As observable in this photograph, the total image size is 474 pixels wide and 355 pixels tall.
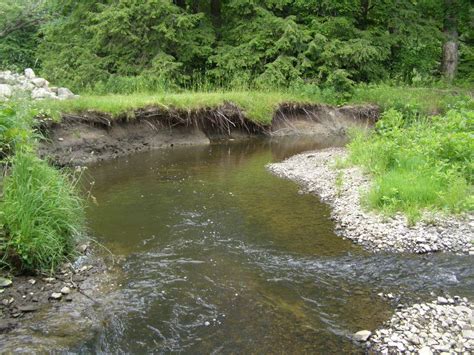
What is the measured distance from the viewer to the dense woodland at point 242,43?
744 inches

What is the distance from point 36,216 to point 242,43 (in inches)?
667

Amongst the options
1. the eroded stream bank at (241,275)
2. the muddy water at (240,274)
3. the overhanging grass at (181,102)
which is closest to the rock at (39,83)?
the overhanging grass at (181,102)

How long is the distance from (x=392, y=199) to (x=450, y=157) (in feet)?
7.49

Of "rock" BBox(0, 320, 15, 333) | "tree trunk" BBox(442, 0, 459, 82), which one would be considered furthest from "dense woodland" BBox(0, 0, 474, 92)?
"rock" BBox(0, 320, 15, 333)

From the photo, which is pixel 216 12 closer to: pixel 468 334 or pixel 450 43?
pixel 450 43

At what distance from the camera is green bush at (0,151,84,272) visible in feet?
19.1

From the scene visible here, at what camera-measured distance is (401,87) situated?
834 inches

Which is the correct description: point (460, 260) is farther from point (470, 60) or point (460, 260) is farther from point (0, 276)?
point (470, 60)

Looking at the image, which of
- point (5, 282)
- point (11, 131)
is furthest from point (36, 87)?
point (5, 282)

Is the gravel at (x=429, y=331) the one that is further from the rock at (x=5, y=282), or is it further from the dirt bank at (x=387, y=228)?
the rock at (x=5, y=282)

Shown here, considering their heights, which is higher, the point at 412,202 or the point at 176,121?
the point at 176,121

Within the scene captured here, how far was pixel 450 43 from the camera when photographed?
75.5 feet

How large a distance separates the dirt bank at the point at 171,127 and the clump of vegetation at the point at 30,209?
166 inches

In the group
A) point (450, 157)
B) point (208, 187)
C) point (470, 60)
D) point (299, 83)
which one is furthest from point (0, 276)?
point (470, 60)
